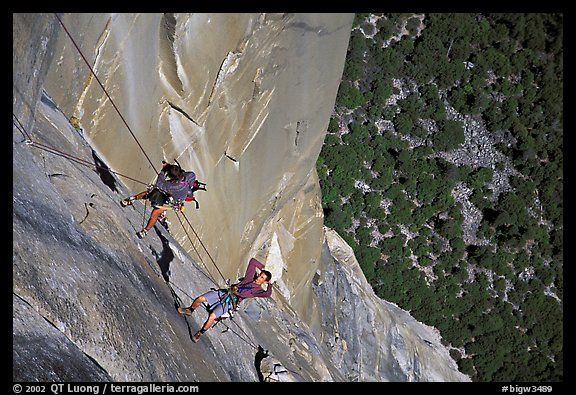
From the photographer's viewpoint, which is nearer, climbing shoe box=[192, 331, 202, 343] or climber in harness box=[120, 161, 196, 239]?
climber in harness box=[120, 161, 196, 239]

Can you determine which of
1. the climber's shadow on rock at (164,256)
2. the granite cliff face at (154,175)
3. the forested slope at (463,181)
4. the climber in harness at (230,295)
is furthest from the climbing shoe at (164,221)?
the forested slope at (463,181)

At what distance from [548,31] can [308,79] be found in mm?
26352

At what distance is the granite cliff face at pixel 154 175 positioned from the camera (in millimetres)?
7453

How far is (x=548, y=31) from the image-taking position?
36.0 m

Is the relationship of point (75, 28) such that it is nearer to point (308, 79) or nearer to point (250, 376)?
point (250, 376)

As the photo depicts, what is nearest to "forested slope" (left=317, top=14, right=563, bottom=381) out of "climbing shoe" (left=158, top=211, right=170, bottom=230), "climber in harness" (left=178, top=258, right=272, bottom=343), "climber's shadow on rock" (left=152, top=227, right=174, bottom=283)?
"climbing shoe" (left=158, top=211, right=170, bottom=230)

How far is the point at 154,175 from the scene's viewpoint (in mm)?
12297

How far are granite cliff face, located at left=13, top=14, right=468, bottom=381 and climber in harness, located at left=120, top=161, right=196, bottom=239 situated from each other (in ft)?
1.68

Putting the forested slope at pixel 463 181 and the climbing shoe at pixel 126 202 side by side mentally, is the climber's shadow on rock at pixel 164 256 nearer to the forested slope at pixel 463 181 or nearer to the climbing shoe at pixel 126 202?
the climbing shoe at pixel 126 202

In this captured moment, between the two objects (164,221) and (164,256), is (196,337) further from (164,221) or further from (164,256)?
(164,221)

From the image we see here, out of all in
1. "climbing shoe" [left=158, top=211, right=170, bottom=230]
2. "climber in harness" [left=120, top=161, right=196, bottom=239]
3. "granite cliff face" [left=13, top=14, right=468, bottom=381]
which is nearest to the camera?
"granite cliff face" [left=13, top=14, right=468, bottom=381]

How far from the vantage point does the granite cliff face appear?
24.5 feet

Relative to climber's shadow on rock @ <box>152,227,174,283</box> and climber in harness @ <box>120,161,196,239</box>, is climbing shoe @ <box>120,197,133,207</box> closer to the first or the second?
climber in harness @ <box>120,161,196,239</box>
